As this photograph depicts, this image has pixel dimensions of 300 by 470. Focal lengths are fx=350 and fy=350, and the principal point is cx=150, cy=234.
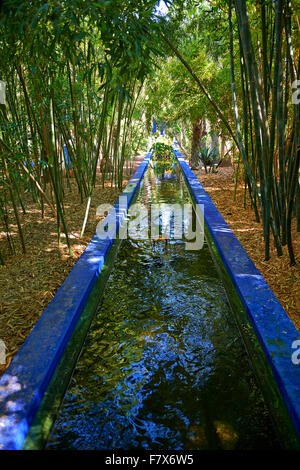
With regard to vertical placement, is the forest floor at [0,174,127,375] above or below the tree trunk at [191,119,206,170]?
below

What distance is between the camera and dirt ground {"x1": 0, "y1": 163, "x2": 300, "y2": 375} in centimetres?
222

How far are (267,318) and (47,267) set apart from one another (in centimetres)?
184

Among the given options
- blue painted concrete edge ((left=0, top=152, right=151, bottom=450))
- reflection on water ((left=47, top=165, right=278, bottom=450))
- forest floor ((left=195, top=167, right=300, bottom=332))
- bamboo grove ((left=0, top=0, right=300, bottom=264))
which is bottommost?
reflection on water ((left=47, top=165, right=278, bottom=450))

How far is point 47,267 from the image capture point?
9.78 feet

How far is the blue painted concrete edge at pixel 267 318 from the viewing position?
4.96 ft

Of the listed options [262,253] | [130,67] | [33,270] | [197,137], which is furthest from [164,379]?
[197,137]

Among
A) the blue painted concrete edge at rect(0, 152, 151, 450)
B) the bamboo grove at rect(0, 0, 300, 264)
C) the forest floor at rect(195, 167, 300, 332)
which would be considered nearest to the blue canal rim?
the blue painted concrete edge at rect(0, 152, 151, 450)

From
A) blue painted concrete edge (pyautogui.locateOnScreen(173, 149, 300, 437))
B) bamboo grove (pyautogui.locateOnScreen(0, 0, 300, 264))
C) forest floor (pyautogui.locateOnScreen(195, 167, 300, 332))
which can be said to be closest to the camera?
blue painted concrete edge (pyautogui.locateOnScreen(173, 149, 300, 437))

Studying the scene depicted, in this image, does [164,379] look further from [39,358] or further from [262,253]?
[262,253]

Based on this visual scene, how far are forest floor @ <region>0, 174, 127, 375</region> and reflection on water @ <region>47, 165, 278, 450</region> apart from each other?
41cm

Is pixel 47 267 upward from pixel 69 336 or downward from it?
upward

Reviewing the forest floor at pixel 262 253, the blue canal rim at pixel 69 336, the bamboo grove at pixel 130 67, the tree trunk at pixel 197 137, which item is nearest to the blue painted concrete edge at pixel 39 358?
the blue canal rim at pixel 69 336

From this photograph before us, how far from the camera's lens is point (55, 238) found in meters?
3.73

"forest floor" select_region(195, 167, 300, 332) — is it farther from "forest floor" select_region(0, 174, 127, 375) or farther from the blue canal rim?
"forest floor" select_region(0, 174, 127, 375)
